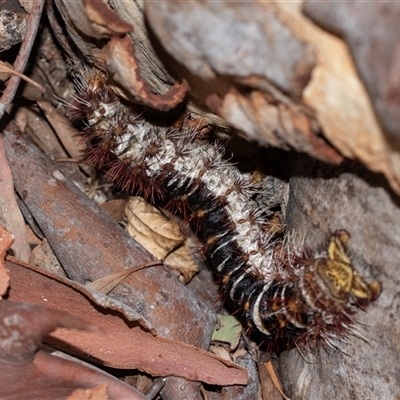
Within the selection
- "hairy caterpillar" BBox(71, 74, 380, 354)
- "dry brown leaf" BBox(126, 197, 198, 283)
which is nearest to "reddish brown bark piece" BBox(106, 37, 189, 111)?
"hairy caterpillar" BBox(71, 74, 380, 354)

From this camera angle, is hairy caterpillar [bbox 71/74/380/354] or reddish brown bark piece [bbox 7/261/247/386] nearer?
reddish brown bark piece [bbox 7/261/247/386]

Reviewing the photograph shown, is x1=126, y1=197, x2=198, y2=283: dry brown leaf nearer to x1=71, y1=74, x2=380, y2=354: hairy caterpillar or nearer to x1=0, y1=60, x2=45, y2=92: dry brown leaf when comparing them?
x1=71, y1=74, x2=380, y2=354: hairy caterpillar

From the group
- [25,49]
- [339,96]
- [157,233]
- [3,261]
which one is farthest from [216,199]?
[339,96]

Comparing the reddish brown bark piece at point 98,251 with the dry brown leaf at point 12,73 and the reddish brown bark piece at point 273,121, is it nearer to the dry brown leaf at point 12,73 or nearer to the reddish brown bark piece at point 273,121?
the dry brown leaf at point 12,73

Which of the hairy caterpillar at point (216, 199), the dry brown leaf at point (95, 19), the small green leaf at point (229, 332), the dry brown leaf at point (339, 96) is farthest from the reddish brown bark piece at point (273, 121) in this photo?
the small green leaf at point (229, 332)

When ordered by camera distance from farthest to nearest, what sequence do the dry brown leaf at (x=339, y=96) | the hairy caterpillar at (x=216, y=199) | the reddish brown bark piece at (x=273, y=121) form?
the hairy caterpillar at (x=216, y=199) → the reddish brown bark piece at (x=273, y=121) → the dry brown leaf at (x=339, y=96)

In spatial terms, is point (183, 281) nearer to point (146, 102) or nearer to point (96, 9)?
point (146, 102)
